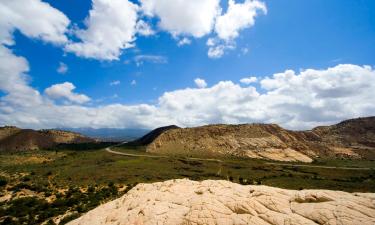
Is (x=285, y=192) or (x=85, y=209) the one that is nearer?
(x=285, y=192)

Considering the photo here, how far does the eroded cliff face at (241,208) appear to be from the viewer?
73.9 ft

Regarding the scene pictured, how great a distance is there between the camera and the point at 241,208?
2508cm

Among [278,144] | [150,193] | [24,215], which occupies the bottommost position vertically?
[24,215]

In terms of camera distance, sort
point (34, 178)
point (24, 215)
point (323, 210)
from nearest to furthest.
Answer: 1. point (323, 210)
2. point (24, 215)
3. point (34, 178)

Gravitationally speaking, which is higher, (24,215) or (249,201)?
(249,201)

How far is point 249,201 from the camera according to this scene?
25750 millimetres

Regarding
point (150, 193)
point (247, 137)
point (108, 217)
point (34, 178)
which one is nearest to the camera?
point (108, 217)

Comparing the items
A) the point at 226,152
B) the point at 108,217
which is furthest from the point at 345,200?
the point at 226,152

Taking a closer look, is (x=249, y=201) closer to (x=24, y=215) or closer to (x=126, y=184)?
(x=24, y=215)

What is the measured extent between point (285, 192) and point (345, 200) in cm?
529

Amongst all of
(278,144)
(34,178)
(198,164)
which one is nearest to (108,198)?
(34,178)

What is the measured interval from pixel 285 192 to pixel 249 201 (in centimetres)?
458

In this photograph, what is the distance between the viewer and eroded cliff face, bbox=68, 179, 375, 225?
2253cm

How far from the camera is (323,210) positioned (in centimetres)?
2273
